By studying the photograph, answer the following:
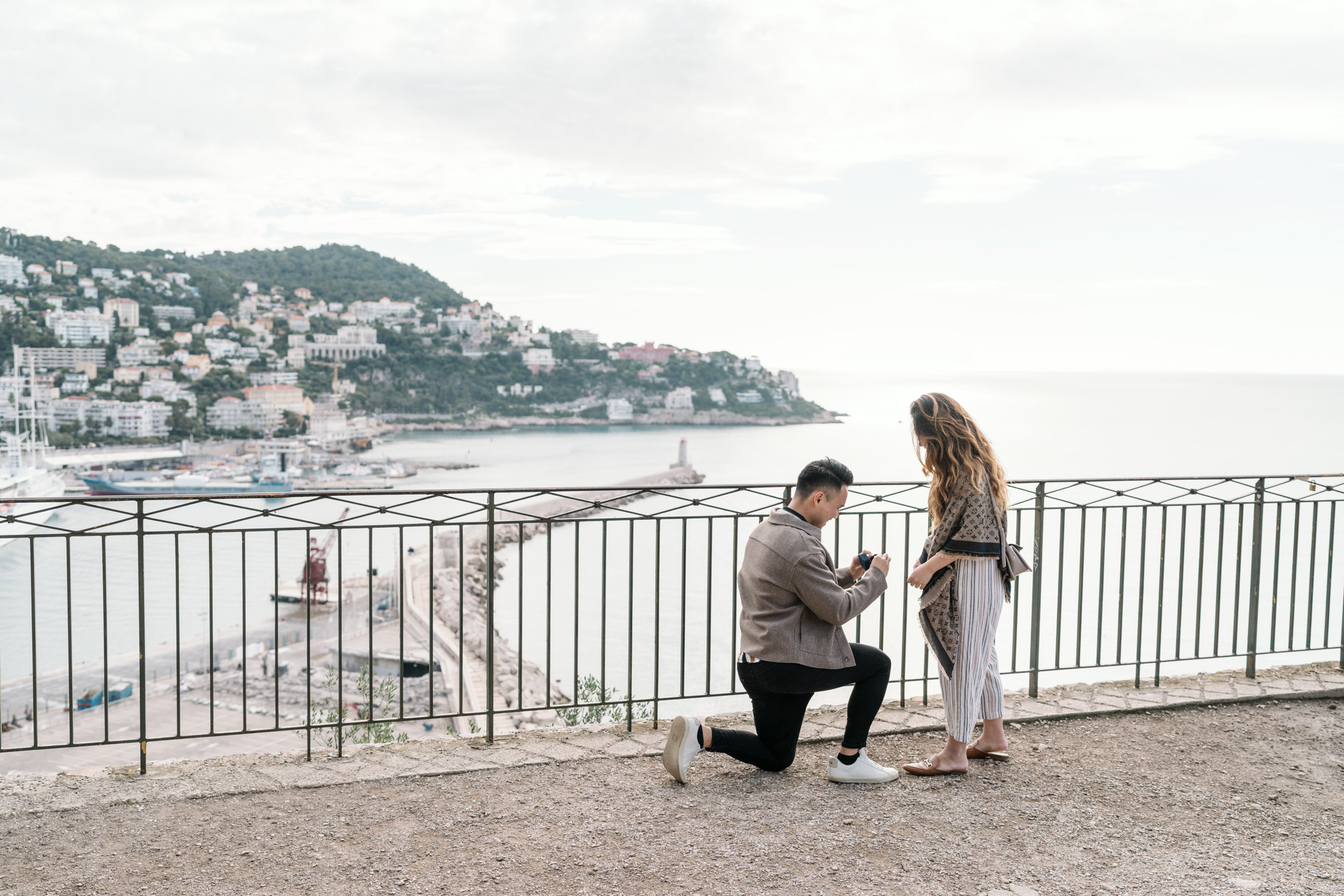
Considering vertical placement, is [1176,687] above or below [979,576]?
below

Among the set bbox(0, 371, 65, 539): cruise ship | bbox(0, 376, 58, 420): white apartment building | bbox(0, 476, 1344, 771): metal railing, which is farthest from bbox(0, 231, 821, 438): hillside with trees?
bbox(0, 476, 1344, 771): metal railing

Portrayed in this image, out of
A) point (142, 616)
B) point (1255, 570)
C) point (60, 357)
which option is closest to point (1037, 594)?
point (1255, 570)

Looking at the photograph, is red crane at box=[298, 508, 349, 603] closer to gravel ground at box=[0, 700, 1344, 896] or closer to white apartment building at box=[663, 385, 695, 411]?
gravel ground at box=[0, 700, 1344, 896]

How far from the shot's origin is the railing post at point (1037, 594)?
4203mm

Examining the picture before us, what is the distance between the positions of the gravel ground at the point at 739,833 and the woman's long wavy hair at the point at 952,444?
116cm

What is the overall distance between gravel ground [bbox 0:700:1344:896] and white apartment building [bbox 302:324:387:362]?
9854 centimetres

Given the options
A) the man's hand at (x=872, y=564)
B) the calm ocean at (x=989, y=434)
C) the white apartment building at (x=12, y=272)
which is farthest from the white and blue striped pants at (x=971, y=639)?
the white apartment building at (x=12, y=272)

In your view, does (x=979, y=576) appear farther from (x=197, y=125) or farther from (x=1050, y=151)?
(x=197, y=125)

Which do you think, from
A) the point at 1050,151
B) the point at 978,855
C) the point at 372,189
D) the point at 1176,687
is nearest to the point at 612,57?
the point at 1176,687

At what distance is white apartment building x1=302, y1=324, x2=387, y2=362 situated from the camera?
314ft

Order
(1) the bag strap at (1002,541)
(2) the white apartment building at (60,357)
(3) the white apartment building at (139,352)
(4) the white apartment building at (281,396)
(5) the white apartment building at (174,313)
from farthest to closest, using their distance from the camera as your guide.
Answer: (5) the white apartment building at (174,313) → (4) the white apartment building at (281,396) → (3) the white apartment building at (139,352) → (2) the white apartment building at (60,357) → (1) the bag strap at (1002,541)

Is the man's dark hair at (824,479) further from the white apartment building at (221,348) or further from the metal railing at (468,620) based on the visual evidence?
the white apartment building at (221,348)

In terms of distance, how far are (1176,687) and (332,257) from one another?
124 m

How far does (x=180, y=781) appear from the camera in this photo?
10.8 feet
